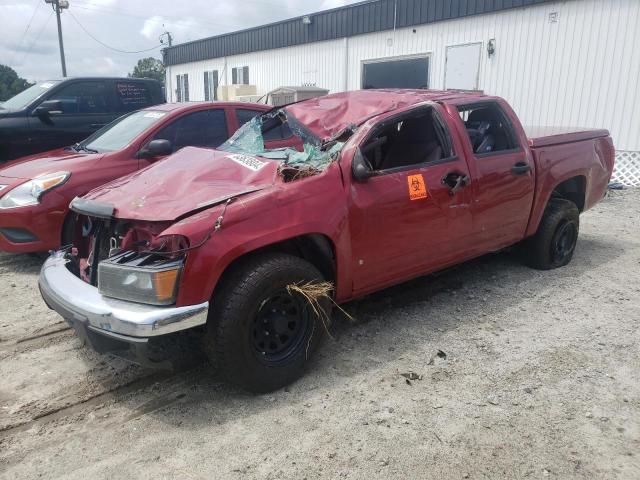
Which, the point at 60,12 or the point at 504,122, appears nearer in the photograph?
the point at 504,122

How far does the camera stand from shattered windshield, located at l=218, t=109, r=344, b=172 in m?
3.42

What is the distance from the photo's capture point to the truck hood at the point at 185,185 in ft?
9.79

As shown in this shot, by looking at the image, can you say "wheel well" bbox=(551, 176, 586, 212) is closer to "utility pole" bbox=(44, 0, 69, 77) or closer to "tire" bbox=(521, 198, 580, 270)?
"tire" bbox=(521, 198, 580, 270)

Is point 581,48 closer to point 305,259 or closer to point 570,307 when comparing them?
point 570,307

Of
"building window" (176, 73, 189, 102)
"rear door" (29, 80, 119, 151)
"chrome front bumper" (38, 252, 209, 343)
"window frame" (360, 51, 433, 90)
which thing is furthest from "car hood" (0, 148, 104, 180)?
"building window" (176, 73, 189, 102)

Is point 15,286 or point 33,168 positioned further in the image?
point 33,168

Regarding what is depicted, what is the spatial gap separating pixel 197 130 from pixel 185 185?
8.97 feet

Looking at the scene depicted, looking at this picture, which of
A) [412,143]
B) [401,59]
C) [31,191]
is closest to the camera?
[412,143]

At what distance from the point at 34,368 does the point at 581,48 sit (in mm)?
11521

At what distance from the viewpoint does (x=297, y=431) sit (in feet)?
9.08

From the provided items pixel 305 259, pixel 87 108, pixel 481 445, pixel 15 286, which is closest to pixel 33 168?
pixel 15 286

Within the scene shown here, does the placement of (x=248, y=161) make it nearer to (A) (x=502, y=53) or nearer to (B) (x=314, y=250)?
(B) (x=314, y=250)

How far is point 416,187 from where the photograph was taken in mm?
3682

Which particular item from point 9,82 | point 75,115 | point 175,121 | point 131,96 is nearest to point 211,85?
point 131,96
